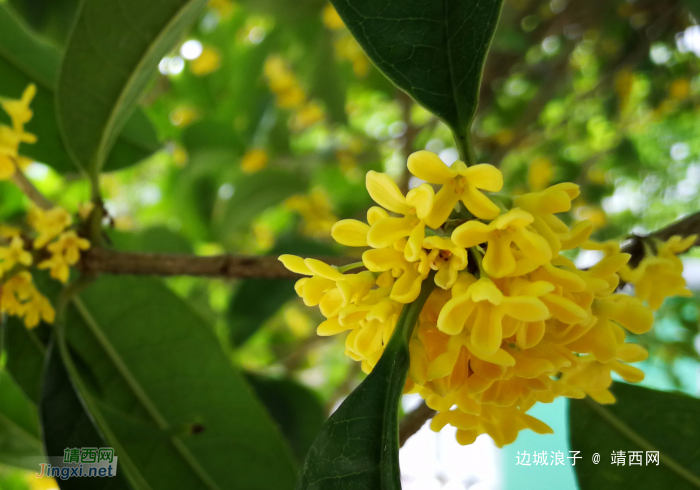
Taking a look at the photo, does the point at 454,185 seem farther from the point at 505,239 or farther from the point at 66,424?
the point at 66,424

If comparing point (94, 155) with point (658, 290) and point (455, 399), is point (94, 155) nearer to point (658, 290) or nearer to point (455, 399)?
point (455, 399)

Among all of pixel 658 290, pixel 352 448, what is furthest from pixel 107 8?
pixel 658 290

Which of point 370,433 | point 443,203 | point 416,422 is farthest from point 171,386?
point 443,203

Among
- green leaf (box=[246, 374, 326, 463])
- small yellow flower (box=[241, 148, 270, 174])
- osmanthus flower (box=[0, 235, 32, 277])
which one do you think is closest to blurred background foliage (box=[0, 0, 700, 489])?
small yellow flower (box=[241, 148, 270, 174])

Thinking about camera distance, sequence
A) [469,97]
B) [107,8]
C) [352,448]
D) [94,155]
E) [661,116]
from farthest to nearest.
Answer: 1. [661,116]
2. [94,155]
3. [107,8]
4. [469,97]
5. [352,448]

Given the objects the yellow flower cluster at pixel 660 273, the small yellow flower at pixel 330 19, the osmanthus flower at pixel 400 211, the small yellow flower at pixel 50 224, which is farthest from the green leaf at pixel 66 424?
the small yellow flower at pixel 330 19

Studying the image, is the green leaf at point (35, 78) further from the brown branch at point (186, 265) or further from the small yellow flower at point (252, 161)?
the small yellow flower at point (252, 161)
